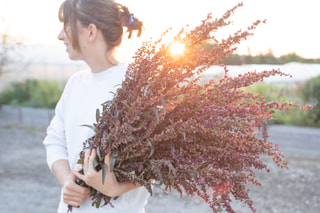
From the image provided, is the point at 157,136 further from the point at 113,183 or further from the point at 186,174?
the point at 113,183

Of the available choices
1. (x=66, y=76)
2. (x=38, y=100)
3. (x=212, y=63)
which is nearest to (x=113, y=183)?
(x=212, y=63)

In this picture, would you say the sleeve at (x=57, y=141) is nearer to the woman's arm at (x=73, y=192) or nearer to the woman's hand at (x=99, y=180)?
the woman's arm at (x=73, y=192)

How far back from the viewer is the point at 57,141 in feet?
6.22

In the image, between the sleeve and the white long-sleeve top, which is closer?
the white long-sleeve top

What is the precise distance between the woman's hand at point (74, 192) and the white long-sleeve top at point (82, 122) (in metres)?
0.11

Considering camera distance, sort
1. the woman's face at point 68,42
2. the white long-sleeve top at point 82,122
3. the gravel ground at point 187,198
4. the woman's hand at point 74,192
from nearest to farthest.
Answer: the woman's hand at point 74,192 → the white long-sleeve top at point 82,122 → the woman's face at point 68,42 → the gravel ground at point 187,198

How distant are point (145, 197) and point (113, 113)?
637 mm

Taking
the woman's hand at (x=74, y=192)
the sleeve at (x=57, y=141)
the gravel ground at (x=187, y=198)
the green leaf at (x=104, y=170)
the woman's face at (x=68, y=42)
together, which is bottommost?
the gravel ground at (x=187, y=198)

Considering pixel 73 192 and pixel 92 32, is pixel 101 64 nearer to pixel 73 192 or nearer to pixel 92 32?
pixel 92 32

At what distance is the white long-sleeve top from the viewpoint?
5.52 feet

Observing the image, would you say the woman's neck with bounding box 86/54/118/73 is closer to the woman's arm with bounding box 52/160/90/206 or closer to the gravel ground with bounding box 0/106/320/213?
the woman's arm with bounding box 52/160/90/206

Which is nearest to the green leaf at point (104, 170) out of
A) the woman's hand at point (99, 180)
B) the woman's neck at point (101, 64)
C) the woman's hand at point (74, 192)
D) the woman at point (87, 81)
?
the woman's hand at point (99, 180)

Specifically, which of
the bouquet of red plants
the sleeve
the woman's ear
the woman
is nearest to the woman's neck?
the woman

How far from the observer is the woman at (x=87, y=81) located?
1.75 m
